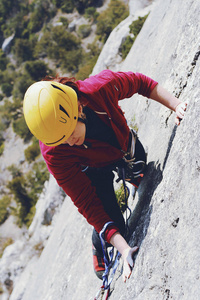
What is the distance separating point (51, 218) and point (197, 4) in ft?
30.3

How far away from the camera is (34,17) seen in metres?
51.9

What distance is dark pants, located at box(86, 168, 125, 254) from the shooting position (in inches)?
109

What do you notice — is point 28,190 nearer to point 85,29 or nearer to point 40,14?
point 85,29

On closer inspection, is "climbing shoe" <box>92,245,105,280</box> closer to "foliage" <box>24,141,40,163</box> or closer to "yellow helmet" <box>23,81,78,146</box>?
"yellow helmet" <box>23,81,78,146</box>

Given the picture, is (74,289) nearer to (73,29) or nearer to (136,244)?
(136,244)

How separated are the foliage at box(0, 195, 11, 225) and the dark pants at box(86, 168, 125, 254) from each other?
1126 inches

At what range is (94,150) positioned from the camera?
2.53 metres

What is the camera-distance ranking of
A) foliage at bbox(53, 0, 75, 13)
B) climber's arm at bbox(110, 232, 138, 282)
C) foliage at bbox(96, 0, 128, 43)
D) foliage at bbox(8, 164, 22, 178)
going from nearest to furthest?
climber's arm at bbox(110, 232, 138, 282)
foliage at bbox(8, 164, 22, 178)
foliage at bbox(96, 0, 128, 43)
foliage at bbox(53, 0, 75, 13)

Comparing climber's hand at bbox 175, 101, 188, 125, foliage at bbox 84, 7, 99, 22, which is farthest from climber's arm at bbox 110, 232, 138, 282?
foliage at bbox 84, 7, 99, 22

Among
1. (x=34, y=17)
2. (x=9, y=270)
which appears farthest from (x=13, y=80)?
(x=9, y=270)

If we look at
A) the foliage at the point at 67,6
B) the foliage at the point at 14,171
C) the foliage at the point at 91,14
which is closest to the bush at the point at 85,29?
the foliage at the point at 91,14

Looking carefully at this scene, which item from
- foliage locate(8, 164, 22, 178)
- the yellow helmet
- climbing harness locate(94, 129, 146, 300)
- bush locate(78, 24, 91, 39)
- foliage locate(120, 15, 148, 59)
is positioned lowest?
Result: foliage locate(8, 164, 22, 178)

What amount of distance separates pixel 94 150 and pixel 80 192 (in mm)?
419

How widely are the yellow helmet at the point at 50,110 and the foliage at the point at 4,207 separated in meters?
29.3
